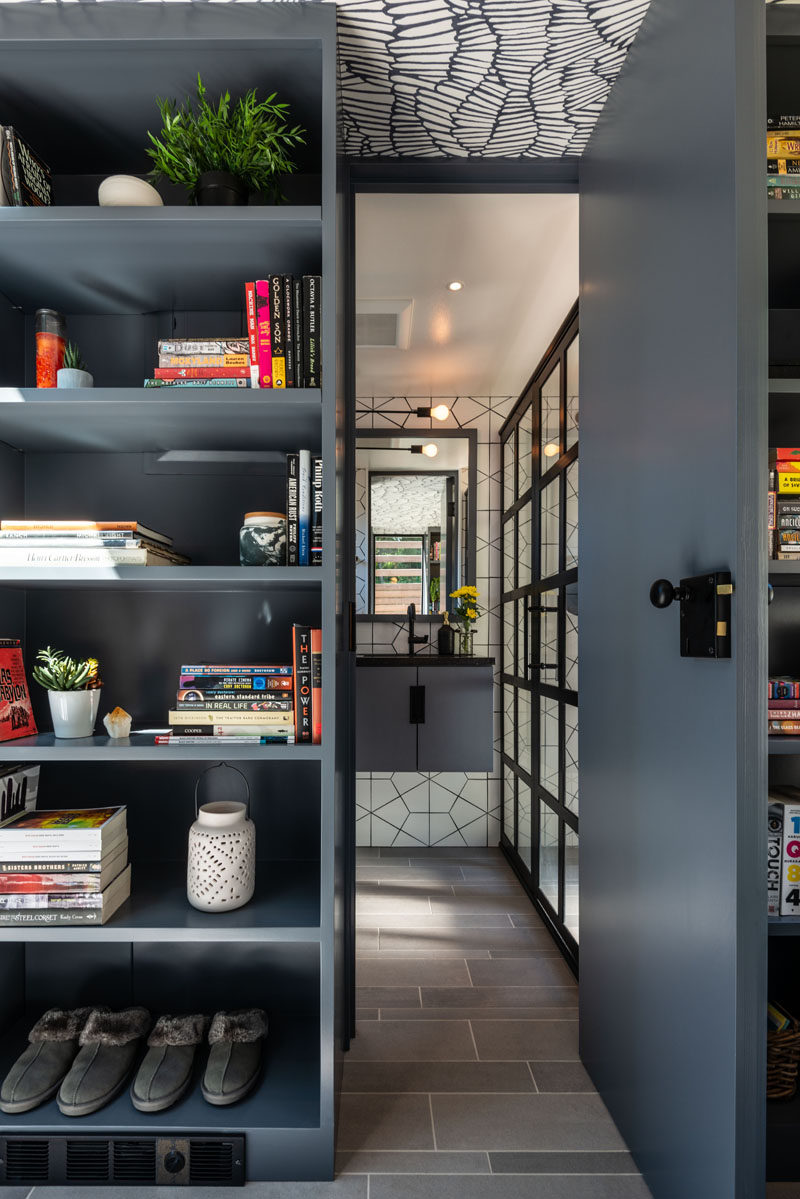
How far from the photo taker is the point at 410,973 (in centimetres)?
245

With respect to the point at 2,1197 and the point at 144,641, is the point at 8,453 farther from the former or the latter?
the point at 2,1197

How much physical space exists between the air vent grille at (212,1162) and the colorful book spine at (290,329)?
1.55m

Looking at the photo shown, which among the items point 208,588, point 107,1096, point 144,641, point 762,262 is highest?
point 762,262

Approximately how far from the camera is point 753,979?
1.09 m

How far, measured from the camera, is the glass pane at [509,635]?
3.64 m

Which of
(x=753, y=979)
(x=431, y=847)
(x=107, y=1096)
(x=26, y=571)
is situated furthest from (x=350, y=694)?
(x=431, y=847)

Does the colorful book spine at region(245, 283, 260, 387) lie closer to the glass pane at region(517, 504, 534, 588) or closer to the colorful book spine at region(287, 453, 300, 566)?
the colorful book spine at region(287, 453, 300, 566)

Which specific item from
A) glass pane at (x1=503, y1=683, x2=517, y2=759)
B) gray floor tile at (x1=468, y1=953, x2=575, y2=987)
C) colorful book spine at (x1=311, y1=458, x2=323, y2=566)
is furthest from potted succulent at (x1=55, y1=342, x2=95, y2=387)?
glass pane at (x1=503, y1=683, x2=517, y2=759)

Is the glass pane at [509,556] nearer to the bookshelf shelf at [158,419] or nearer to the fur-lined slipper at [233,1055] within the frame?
the bookshelf shelf at [158,419]

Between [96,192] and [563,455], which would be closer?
[96,192]

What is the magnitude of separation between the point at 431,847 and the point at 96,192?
10.7 ft

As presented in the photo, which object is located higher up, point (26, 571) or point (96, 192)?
point (96, 192)

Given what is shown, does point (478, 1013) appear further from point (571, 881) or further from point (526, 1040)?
point (571, 881)

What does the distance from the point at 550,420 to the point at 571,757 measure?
1.25 metres
